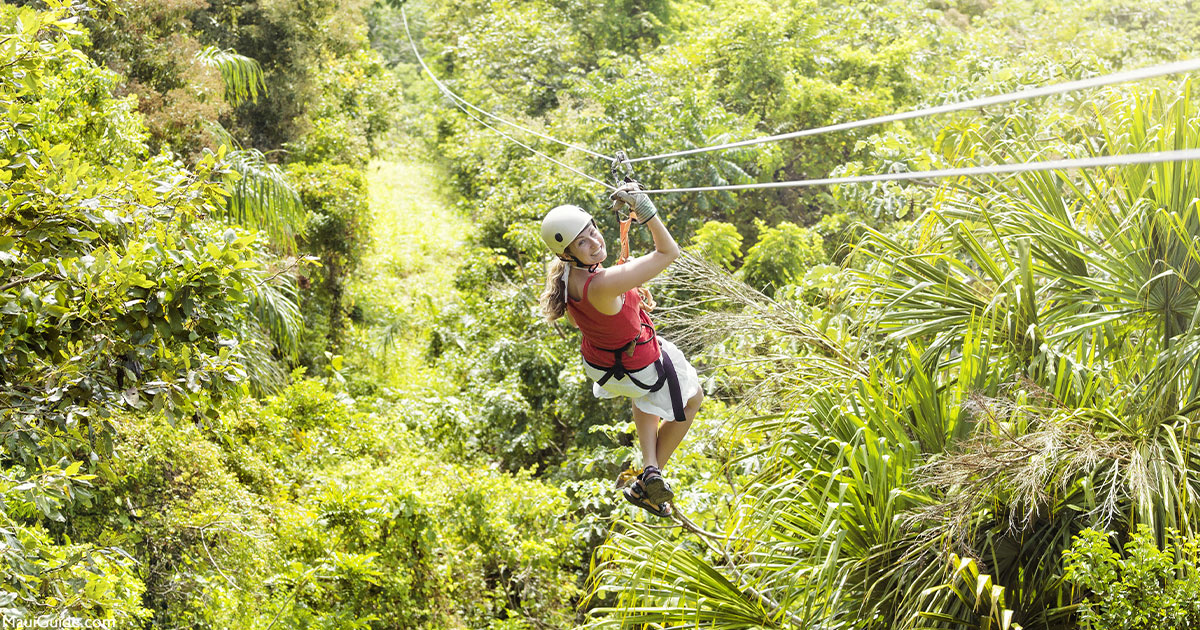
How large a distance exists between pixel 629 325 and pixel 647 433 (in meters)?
0.66

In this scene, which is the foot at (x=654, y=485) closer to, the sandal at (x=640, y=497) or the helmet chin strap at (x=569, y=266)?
the sandal at (x=640, y=497)

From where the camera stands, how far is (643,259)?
363 centimetres

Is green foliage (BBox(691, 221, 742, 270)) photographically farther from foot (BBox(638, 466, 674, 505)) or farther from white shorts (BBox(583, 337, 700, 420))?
foot (BBox(638, 466, 674, 505))

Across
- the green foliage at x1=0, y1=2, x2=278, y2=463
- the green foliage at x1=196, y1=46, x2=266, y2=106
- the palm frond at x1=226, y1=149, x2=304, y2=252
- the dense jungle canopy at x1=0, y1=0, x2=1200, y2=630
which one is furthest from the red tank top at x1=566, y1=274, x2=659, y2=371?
the green foliage at x1=196, y1=46, x2=266, y2=106

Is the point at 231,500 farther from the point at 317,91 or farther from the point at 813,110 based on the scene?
the point at 813,110

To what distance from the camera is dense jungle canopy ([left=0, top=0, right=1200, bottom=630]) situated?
391 cm

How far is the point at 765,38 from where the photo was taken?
Result: 1594 cm

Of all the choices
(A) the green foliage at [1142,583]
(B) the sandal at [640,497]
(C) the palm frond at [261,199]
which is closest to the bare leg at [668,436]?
(B) the sandal at [640,497]

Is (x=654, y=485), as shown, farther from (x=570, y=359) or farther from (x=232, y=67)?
(x=232, y=67)

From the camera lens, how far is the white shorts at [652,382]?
4.20 meters

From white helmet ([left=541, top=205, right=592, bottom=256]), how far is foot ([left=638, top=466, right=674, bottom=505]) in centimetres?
114

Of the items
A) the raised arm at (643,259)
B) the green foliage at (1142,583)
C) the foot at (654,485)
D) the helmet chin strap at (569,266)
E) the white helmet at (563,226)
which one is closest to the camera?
the green foliage at (1142,583)

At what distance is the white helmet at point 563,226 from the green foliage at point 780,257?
260 inches

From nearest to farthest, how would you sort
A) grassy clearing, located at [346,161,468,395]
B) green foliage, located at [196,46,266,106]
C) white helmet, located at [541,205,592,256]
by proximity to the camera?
white helmet, located at [541,205,592,256], green foliage, located at [196,46,266,106], grassy clearing, located at [346,161,468,395]
